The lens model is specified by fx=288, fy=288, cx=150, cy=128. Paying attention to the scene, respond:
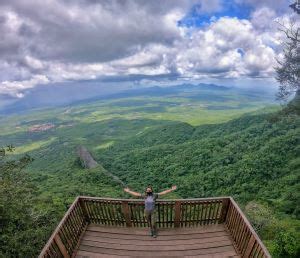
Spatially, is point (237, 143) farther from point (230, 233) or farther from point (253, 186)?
point (230, 233)

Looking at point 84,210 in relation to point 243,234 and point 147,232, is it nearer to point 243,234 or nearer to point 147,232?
point 147,232

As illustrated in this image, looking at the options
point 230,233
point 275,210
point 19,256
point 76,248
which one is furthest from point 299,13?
point 19,256

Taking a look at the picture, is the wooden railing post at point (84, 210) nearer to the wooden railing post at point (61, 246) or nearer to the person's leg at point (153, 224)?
the wooden railing post at point (61, 246)

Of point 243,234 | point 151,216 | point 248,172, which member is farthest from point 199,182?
point 243,234

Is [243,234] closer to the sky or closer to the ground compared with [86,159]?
closer to the sky

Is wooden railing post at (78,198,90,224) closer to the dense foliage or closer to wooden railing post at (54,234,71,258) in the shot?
wooden railing post at (54,234,71,258)

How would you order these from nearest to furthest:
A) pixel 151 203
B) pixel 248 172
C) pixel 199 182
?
pixel 151 203, pixel 248 172, pixel 199 182

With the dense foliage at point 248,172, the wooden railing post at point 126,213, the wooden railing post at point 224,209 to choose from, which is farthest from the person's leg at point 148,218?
the dense foliage at point 248,172

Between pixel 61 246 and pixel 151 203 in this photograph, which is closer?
pixel 61 246
